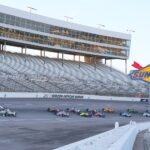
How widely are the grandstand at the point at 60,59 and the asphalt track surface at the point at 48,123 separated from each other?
6.54 m

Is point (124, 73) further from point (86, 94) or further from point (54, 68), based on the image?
point (86, 94)

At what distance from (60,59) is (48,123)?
7514cm

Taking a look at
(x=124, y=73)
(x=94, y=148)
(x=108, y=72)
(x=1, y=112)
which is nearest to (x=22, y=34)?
(x=108, y=72)

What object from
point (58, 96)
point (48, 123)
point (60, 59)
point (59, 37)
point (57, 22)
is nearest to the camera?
point (48, 123)

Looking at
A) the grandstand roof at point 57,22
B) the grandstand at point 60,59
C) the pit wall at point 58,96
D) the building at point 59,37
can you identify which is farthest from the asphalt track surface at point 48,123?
the grandstand roof at point 57,22

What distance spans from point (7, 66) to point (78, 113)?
29.3 m

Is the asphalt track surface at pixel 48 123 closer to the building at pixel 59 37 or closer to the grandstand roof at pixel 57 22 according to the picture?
the building at pixel 59 37

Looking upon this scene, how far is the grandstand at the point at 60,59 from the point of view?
86369 millimetres

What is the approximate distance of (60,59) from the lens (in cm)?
11850

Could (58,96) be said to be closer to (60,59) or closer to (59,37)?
(59,37)

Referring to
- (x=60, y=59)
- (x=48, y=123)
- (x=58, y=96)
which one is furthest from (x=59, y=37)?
(x=48, y=123)

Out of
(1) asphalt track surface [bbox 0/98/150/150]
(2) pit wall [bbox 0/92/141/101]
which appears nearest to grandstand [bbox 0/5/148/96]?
(2) pit wall [bbox 0/92/141/101]

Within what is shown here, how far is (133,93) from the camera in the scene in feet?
333

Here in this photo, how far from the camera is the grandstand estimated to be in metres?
86.4
